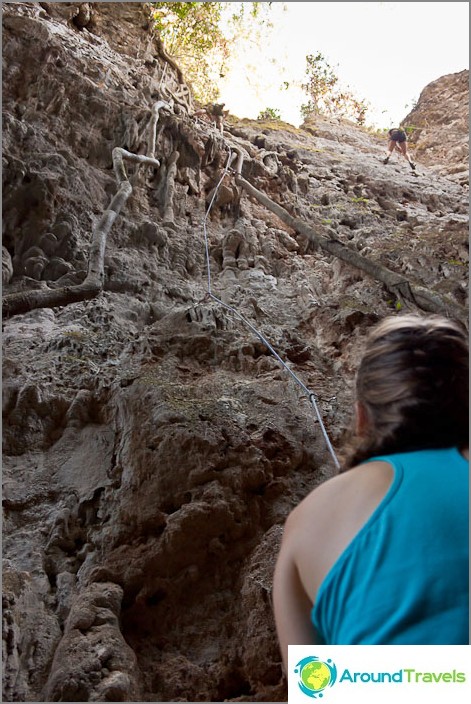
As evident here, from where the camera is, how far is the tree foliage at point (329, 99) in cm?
1391

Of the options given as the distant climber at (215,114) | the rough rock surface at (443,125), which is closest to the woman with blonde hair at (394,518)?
the distant climber at (215,114)

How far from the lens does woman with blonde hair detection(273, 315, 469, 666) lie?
1.08 m

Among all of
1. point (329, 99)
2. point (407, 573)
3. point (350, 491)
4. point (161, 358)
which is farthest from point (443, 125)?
point (407, 573)

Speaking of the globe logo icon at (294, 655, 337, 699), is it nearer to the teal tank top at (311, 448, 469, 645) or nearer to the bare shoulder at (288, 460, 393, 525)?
the teal tank top at (311, 448, 469, 645)

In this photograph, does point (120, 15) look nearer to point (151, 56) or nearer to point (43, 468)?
point (151, 56)

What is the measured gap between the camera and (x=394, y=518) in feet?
3.74

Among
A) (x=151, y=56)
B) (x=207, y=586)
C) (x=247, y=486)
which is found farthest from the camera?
(x=151, y=56)

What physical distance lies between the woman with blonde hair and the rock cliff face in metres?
1.42

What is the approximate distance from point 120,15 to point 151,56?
3.65 feet

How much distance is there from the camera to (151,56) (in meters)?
10.1

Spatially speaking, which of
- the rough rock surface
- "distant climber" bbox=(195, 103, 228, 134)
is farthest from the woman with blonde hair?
the rough rock surface

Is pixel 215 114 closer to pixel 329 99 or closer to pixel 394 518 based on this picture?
pixel 329 99

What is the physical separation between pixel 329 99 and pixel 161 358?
1261 cm

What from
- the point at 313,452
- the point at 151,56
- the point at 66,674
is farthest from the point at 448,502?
the point at 151,56
